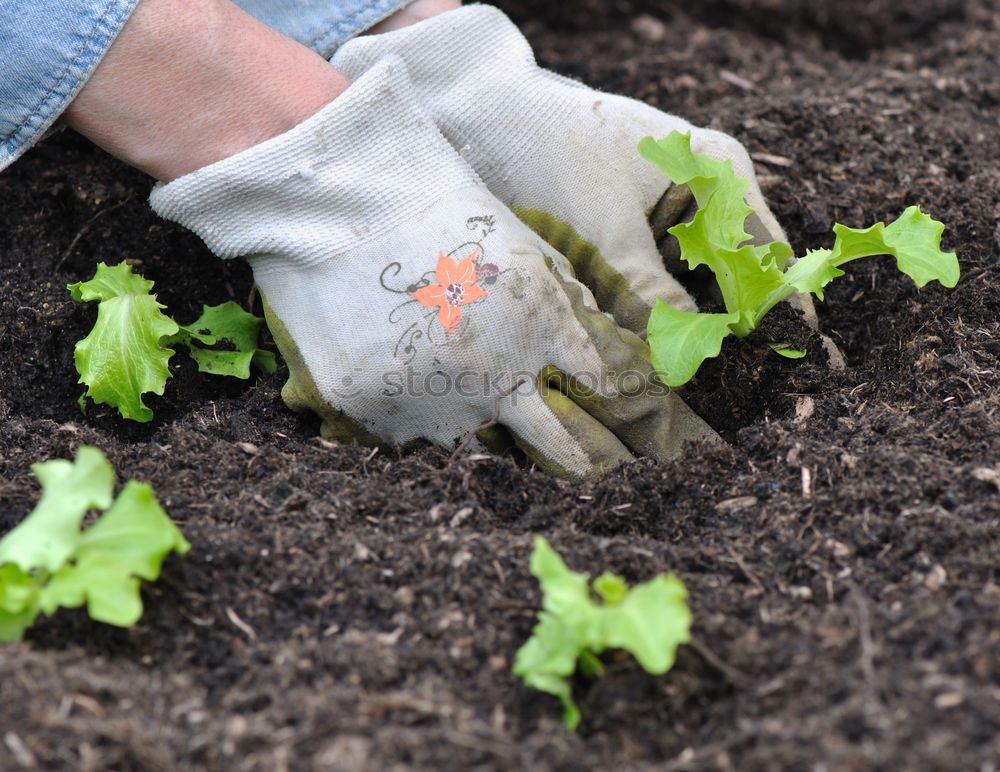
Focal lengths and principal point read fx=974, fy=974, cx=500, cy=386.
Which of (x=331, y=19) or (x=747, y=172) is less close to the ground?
(x=331, y=19)

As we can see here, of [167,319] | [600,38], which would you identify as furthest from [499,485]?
[600,38]

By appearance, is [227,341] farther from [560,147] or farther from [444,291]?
[560,147]

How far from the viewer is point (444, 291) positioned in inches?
86.5

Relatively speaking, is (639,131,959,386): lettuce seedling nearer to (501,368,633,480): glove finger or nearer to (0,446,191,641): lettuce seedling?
(501,368,633,480): glove finger

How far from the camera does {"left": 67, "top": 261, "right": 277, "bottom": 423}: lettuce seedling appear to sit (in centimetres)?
231

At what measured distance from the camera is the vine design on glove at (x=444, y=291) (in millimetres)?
2188

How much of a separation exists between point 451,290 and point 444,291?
0.02 m

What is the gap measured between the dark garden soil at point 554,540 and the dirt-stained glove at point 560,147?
0.34 meters

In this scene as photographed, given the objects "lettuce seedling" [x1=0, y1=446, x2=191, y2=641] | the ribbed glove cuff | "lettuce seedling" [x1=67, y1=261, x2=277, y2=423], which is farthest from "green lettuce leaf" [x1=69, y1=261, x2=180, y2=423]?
"lettuce seedling" [x1=0, y1=446, x2=191, y2=641]

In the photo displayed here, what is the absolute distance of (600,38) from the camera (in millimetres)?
3932

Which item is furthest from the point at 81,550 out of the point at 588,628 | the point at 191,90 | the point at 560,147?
the point at 560,147

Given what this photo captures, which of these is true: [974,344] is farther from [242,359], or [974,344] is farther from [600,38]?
[600,38]

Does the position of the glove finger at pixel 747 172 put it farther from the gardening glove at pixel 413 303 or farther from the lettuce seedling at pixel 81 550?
the lettuce seedling at pixel 81 550

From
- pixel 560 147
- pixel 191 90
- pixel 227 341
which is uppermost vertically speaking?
pixel 191 90
